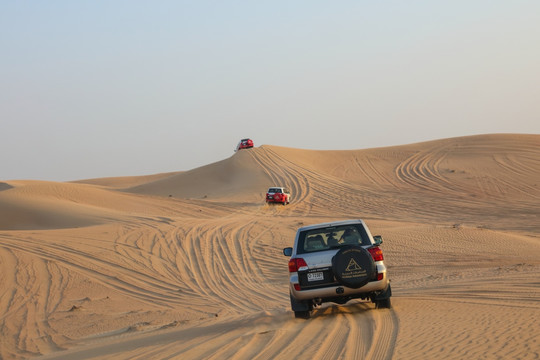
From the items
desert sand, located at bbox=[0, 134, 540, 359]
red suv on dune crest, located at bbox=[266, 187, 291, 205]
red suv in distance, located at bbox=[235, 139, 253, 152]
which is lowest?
desert sand, located at bbox=[0, 134, 540, 359]

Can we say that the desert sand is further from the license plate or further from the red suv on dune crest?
the license plate

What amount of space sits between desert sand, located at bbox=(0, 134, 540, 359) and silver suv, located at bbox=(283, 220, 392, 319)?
1.25 feet

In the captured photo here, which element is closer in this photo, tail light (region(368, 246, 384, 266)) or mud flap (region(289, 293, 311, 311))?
tail light (region(368, 246, 384, 266))

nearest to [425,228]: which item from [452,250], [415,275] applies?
[452,250]

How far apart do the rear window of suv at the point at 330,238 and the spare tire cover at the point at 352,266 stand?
0.67m

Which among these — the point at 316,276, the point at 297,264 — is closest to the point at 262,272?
the point at 297,264

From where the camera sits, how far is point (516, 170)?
5219cm

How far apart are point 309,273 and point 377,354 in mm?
3197

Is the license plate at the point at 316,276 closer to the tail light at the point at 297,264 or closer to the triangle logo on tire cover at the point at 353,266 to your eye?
the tail light at the point at 297,264

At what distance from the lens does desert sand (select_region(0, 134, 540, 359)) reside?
9234 millimetres

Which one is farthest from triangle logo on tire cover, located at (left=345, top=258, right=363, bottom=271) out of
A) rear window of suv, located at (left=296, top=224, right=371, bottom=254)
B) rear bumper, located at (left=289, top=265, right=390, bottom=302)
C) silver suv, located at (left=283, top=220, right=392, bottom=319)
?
rear window of suv, located at (left=296, top=224, right=371, bottom=254)

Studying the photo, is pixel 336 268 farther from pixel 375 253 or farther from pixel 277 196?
pixel 277 196

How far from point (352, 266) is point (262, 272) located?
1116 centimetres

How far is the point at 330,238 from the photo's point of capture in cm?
1138
